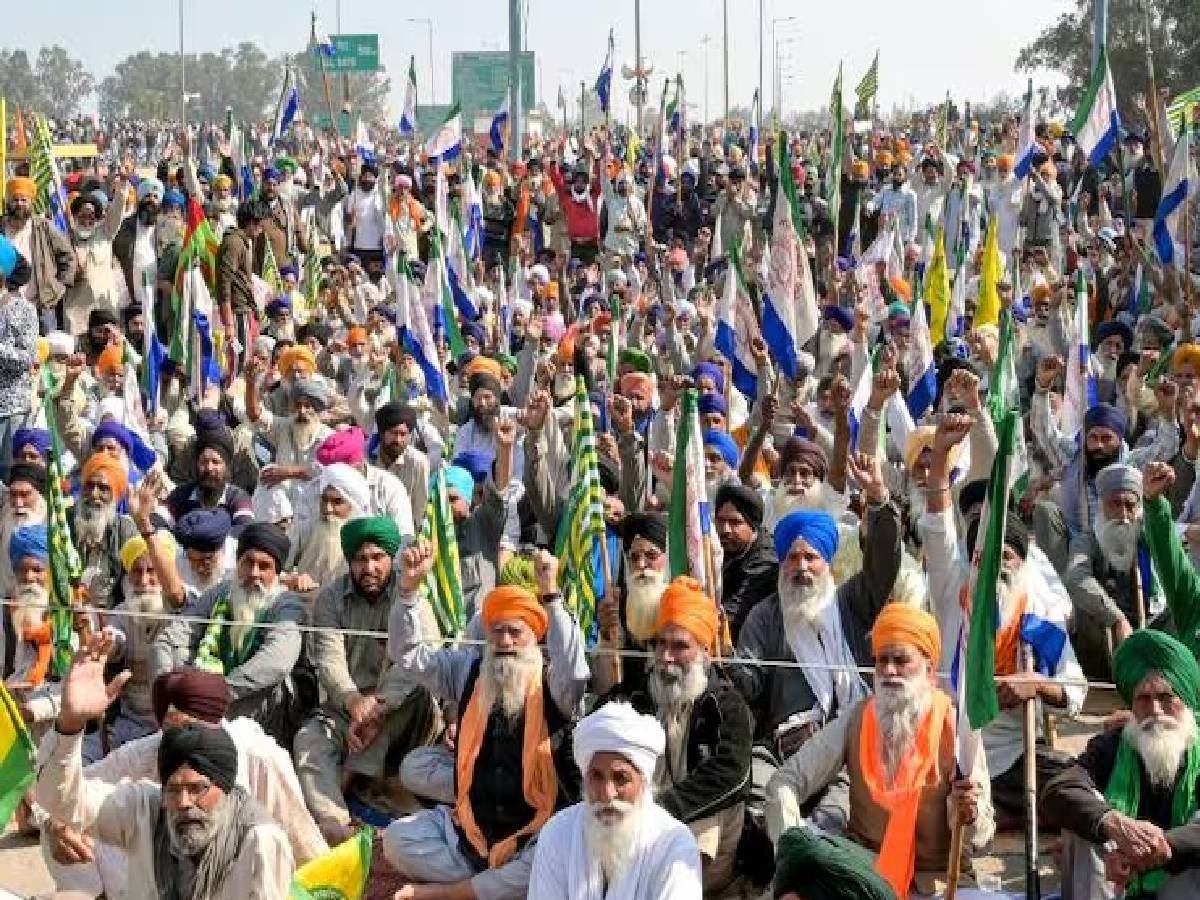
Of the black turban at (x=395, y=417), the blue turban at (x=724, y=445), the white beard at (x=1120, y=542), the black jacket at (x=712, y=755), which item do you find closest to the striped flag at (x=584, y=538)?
the black jacket at (x=712, y=755)

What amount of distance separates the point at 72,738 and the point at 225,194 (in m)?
13.7

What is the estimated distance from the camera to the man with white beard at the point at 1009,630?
18.4 feet

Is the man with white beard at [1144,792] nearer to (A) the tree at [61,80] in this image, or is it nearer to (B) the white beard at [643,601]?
(B) the white beard at [643,601]

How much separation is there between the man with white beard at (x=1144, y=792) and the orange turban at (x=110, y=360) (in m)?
6.17

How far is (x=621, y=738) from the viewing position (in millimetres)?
4691

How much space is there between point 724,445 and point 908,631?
9.20ft

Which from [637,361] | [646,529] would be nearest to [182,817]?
[646,529]

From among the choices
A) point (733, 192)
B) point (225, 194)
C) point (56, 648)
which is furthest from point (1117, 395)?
point (225, 194)

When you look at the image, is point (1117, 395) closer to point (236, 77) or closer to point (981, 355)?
point (981, 355)

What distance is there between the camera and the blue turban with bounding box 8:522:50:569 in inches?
279

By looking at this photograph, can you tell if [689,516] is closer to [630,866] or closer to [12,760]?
[630,866]

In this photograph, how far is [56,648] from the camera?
22.3 feet

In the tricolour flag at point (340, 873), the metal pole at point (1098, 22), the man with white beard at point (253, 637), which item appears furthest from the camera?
the metal pole at point (1098, 22)

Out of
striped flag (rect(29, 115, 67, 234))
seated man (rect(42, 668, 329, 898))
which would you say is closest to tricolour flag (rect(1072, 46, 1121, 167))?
striped flag (rect(29, 115, 67, 234))
